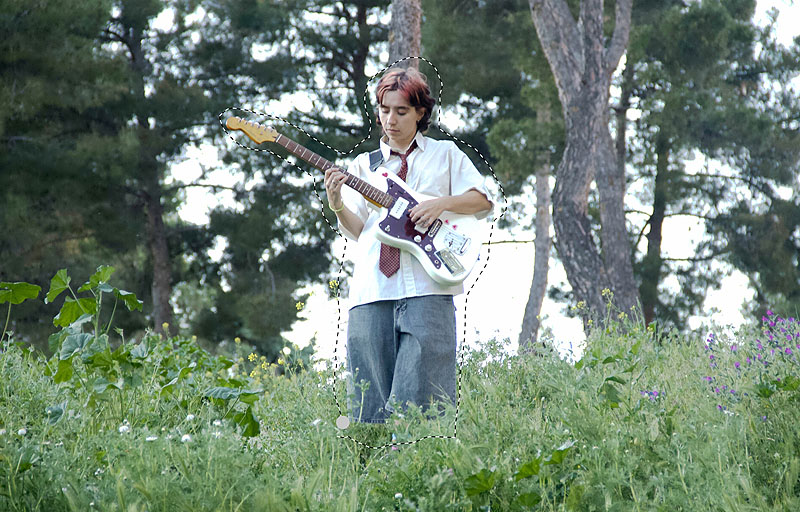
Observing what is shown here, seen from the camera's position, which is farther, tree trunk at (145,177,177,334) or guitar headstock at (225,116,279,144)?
tree trunk at (145,177,177,334)

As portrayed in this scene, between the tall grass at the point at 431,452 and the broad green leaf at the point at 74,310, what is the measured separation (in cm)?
38

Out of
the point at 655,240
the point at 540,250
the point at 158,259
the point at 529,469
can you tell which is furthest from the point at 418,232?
the point at 655,240

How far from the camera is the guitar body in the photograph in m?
3.44

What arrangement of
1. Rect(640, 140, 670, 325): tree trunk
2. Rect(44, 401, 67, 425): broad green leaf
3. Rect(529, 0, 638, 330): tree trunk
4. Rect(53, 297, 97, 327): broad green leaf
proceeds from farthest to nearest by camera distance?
Rect(640, 140, 670, 325): tree trunk, Rect(529, 0, 638, 330): tree trunk, Rect(53, 297, 97, 327): broad green leaf, Rect(44, 401, 67, 425): broad green leaf

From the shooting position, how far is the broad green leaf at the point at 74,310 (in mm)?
4125

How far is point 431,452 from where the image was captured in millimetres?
2912

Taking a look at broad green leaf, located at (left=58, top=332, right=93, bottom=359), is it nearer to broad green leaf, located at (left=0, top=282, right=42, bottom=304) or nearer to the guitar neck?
broad green leaf, located at (left=0, top=282, right=42, bottom=304)

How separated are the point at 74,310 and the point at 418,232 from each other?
1.92 meters

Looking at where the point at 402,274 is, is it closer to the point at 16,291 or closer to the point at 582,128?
the point at 16,291

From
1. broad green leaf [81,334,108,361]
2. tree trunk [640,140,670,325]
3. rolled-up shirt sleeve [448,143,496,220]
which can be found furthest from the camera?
tree trunk [640,140,670,325]

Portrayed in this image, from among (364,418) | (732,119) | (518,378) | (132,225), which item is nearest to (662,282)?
(732,119)

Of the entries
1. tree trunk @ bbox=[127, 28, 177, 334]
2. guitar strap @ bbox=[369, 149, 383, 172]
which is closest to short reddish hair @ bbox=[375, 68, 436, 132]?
guitar strap @ bbox=[369, 149, 383, 172]

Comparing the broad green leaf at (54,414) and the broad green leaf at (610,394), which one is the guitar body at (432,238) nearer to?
the broad green leaf at (610,394)

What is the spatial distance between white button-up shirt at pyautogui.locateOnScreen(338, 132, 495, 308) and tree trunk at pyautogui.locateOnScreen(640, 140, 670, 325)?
13693 millimetres
